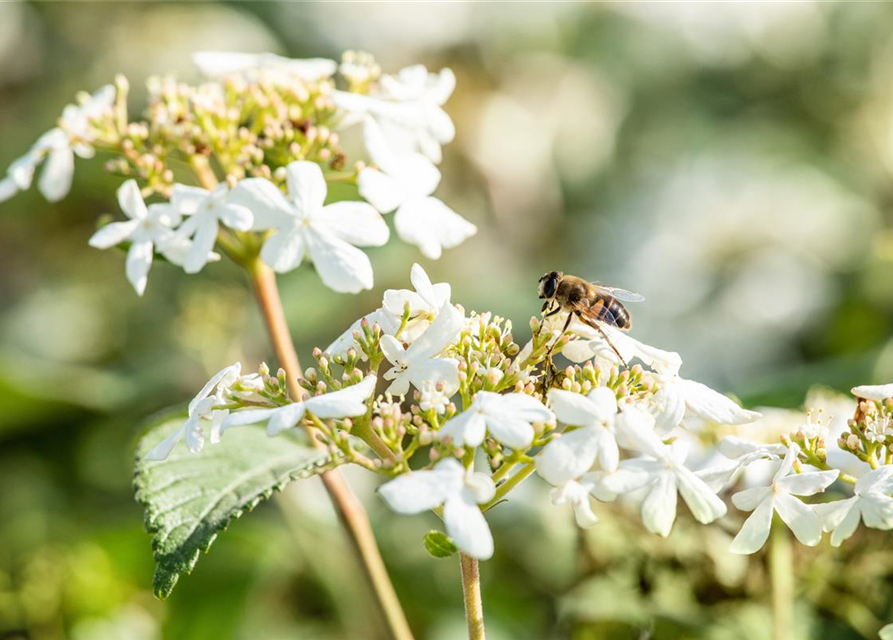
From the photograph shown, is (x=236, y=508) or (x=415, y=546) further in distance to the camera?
(x=415, y=546)

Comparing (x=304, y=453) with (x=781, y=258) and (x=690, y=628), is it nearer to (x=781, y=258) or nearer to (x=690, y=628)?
(x=690, y=628)

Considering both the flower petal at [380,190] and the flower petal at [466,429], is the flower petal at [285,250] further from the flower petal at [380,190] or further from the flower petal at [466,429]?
the flower petal at [466,429]

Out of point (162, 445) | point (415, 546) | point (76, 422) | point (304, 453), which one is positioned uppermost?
point (162, 445)

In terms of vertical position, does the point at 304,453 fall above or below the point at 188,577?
above

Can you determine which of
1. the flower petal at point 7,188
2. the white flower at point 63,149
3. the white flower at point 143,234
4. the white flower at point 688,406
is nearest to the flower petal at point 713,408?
the white flower at point 688,406

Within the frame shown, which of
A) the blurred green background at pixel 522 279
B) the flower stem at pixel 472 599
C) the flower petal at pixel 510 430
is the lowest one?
the blurred green background at pixel 522 279

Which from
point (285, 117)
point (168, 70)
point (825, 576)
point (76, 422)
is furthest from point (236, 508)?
point (168, 70)

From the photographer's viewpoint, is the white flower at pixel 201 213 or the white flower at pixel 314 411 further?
the white flower at pixel 201 213
